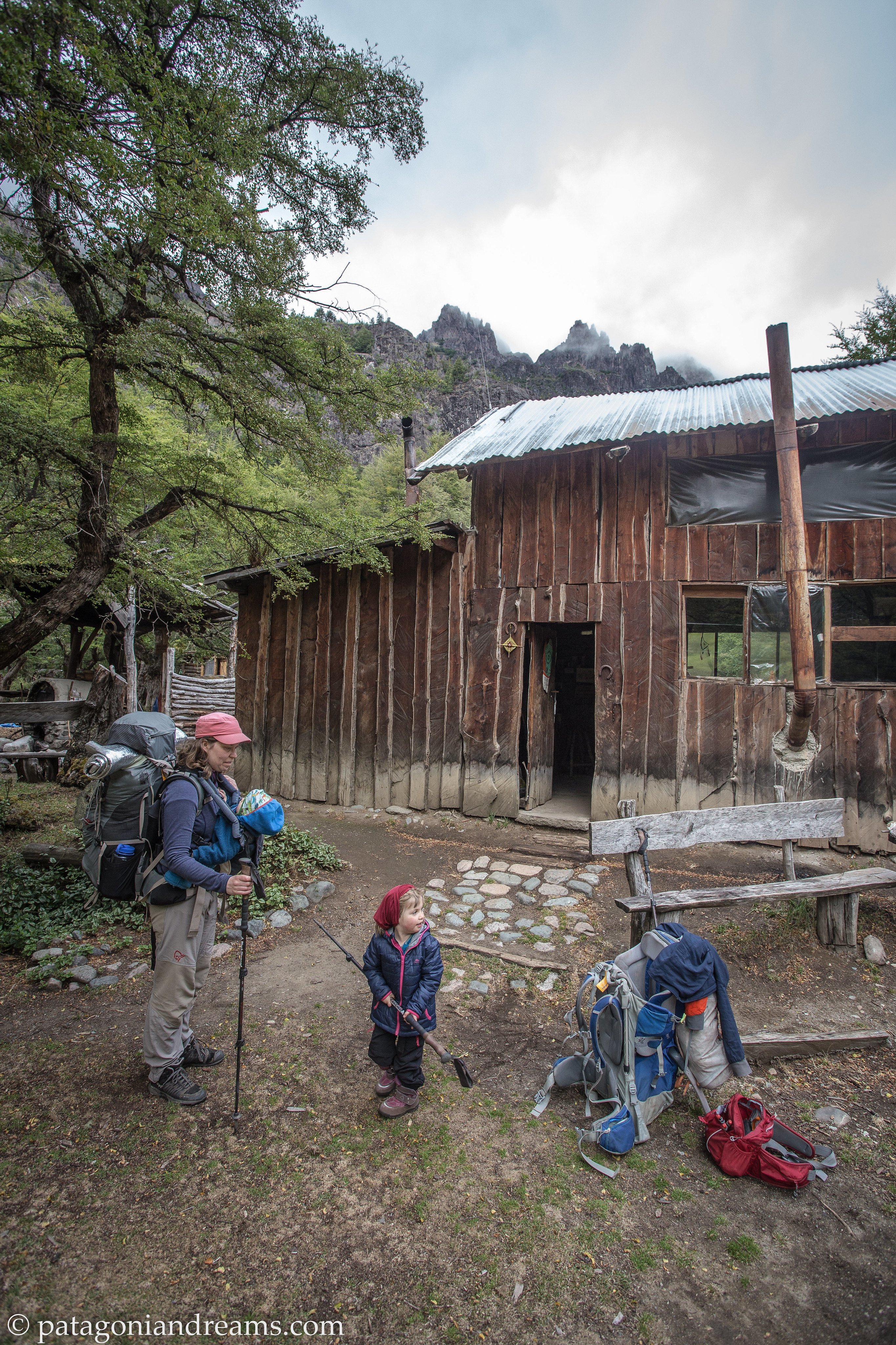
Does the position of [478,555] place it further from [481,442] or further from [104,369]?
[104,369]

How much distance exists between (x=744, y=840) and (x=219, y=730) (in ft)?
14.0

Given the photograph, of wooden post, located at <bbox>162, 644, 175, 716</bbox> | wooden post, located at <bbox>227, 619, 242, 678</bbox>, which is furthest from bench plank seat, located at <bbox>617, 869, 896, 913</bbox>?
wooden post, located at <bbox>162, 644, 175, 716</bbox>

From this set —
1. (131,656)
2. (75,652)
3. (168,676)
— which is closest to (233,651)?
(168,676)

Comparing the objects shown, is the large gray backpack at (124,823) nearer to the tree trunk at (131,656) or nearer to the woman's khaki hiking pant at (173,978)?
the woman's khaki hiking pant at (173,978)

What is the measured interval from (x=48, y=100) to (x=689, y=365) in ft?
321

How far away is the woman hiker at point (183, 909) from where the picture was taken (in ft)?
9.28

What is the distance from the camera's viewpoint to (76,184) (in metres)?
3.54

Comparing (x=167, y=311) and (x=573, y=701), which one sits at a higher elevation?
(x=167, y=311)

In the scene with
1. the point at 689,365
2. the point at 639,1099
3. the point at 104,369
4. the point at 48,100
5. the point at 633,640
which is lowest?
the point at 639,1099

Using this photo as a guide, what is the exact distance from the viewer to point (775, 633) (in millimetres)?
7027

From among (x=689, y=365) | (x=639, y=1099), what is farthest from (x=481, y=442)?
(x=689, y=365)

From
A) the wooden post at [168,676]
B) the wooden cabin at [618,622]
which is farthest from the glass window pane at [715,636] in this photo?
the wooden post at [168,676]

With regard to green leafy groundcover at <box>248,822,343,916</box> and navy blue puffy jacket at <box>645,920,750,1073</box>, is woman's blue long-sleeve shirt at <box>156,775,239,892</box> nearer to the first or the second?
navy blue puffy jacket at <box>645,920,750,1073</box>

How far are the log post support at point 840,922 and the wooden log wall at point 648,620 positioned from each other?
2485mm
